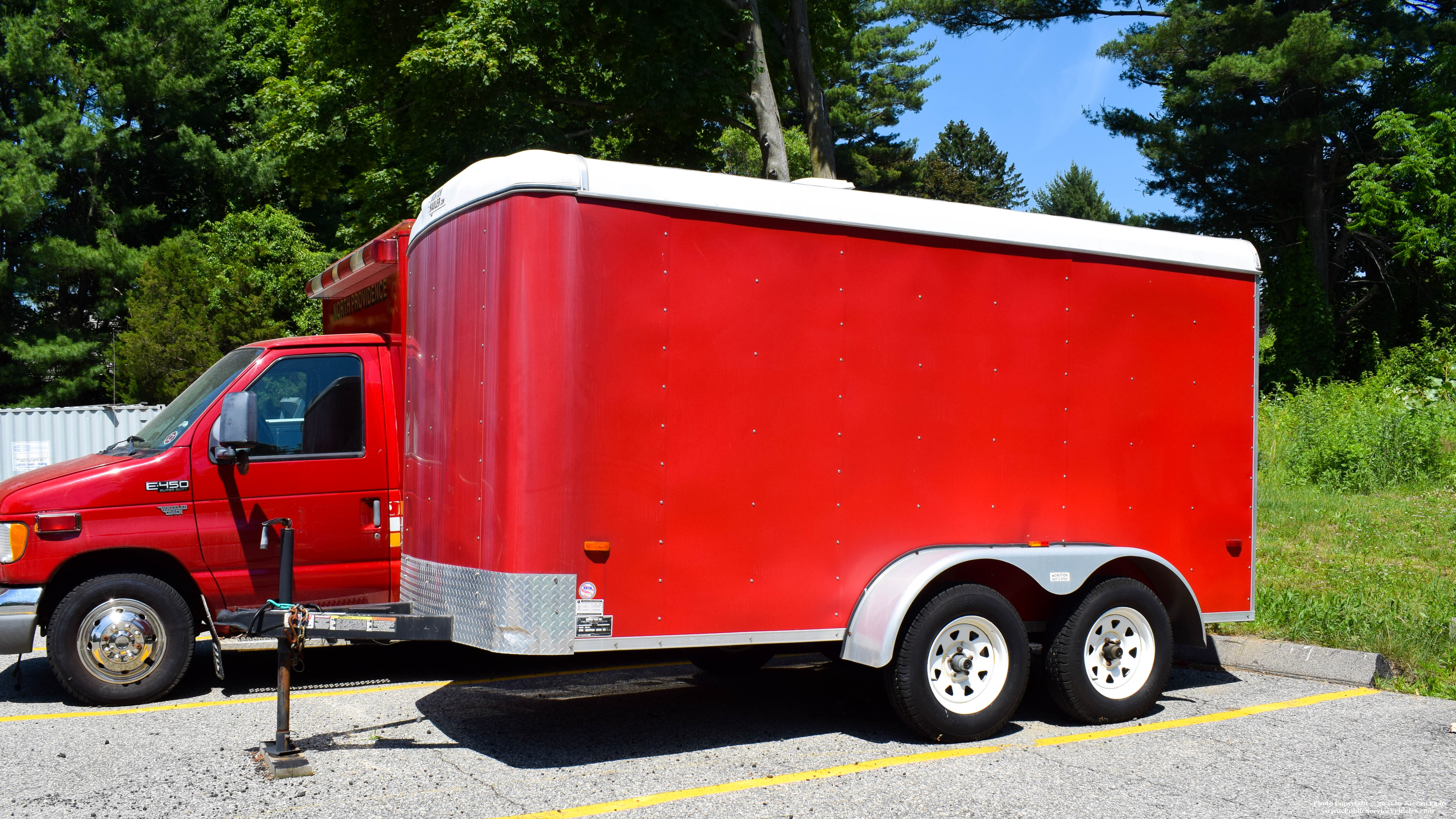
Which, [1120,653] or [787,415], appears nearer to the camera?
[787,415]

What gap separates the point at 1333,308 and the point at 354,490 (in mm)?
29762

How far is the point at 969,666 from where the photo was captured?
622 centimetres

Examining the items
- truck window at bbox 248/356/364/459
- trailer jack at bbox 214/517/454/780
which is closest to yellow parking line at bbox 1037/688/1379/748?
trailer jack at bbox 214/517/454/780

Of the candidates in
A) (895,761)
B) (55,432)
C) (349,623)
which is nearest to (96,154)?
(55,432)

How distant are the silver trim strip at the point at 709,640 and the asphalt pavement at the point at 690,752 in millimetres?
633

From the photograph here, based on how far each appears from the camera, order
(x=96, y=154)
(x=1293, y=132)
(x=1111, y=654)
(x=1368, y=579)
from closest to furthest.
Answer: (x=1111, y=654), (x=1368, y=579), (x=1293, y=132), (x=96, y=154)

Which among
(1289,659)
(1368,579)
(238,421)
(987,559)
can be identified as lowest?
(1289,659)

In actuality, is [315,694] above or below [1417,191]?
below

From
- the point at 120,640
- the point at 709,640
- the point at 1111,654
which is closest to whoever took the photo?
the point at 709,640

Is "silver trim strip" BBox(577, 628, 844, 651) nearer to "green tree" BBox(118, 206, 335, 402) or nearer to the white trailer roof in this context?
the white trailer roof

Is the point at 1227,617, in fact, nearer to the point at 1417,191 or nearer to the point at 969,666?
the point at 969,666

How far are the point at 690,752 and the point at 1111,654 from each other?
2.53m

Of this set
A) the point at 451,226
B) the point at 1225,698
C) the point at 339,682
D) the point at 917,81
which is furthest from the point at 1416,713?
the point at 917,81

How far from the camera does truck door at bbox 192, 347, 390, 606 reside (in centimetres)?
721
